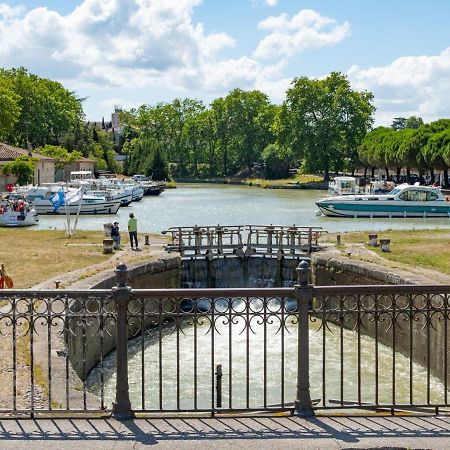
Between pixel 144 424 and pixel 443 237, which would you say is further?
Answer: pixel 443 237

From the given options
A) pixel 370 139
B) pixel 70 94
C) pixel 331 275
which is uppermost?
pixel 70 94

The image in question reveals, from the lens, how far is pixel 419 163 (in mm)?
90875

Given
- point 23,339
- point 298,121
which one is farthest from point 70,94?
point 23,339

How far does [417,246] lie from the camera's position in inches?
1148

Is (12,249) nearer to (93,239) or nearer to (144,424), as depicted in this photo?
(93,239)

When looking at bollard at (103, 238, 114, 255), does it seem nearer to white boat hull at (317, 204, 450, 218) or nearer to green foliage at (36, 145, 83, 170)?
white boat hull at (317, 204, 450, 218)

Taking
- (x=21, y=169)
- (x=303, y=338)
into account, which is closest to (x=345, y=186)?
(x=21, y=169)

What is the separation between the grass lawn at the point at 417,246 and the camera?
24188 millimetres

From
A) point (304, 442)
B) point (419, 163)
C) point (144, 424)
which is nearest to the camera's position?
point (304, 442)

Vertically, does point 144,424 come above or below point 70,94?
below

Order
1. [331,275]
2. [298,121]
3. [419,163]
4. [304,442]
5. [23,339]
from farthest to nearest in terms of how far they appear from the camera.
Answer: [298,121] → [419,163] → [331,275] → [23,339] → [304,442]

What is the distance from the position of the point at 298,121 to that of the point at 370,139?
34.9 ft

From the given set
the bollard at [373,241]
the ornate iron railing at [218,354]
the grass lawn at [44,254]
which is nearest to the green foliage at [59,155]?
the grass lawn at [44,254]

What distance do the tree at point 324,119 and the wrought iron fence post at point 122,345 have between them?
103 m
